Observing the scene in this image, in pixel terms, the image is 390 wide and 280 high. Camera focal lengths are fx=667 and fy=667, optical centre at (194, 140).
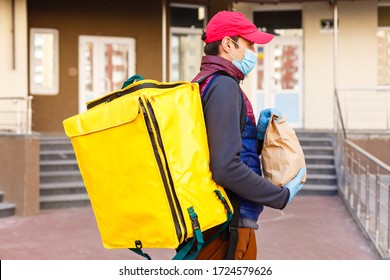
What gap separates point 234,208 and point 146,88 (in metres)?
0.54

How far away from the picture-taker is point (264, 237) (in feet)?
26.9

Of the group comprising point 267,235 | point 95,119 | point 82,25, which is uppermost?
point 82,25

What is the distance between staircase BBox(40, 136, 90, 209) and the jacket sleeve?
8.47 meters

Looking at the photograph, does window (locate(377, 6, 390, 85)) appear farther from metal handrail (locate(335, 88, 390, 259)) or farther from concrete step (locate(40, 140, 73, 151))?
concrete step (locate(40, 140, 73, 151))

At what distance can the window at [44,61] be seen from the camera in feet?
47.8

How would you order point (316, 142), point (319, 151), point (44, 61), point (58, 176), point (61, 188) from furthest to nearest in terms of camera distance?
1. point (44, 61)
2. point (316, 142)
3. point (319, 151)
4. point (58, 176)
5. point (61, 188)

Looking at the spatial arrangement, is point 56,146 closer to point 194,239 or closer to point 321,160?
point 321,160

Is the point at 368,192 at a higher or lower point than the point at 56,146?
lower

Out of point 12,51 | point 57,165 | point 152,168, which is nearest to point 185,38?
point 12,51

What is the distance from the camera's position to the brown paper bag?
2.51m

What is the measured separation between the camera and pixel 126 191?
2.28m

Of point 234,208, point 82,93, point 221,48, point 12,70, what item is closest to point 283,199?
point 234,208

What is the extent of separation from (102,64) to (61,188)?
201 inches
